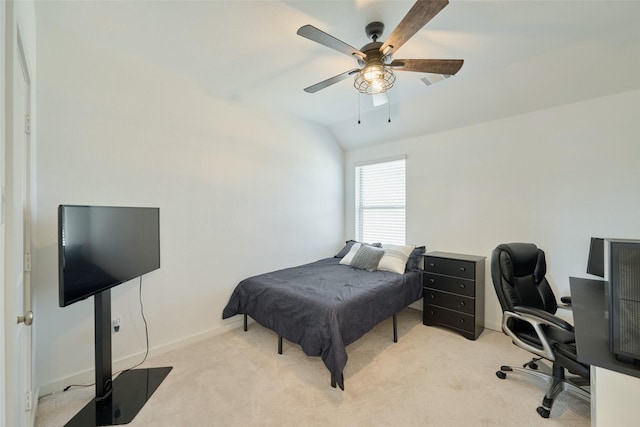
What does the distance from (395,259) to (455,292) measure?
29.2 inches

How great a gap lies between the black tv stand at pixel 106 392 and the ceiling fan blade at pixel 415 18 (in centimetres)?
263

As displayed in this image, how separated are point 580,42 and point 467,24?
1.06 metres

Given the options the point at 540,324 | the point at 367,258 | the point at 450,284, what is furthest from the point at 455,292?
the point at 540,324

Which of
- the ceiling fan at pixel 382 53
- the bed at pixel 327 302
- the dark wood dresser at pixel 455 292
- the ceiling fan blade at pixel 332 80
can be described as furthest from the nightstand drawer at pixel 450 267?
the ceiling fan blade at pixel 332 80

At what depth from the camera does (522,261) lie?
6.97 feet

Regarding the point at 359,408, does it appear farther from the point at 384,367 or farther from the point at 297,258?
the point at 297,258

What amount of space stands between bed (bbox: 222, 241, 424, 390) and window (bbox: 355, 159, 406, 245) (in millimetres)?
667

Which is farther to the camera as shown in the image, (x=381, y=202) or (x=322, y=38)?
(x=381, y=202)

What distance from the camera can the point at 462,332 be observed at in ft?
9.20

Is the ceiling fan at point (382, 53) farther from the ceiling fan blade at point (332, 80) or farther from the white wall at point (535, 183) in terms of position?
the white wall at point (535, 183)

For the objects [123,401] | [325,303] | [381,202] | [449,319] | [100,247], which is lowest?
[123,401]

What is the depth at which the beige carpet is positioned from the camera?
1.68 m

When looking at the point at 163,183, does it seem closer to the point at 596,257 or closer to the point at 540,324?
the point at 540,324

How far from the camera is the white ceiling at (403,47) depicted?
5.73 ft
